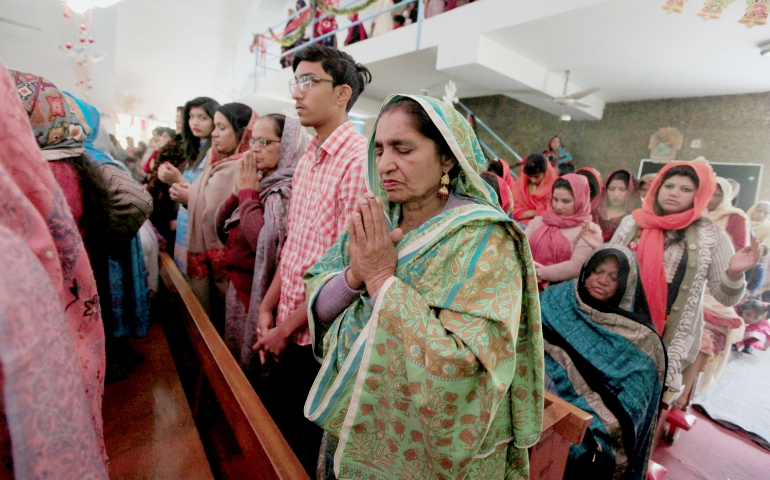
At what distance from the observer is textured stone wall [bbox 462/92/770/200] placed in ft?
14.7

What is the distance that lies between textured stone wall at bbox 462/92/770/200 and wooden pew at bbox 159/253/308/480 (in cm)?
579

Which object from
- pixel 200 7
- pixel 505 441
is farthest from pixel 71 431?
pixel 200 7

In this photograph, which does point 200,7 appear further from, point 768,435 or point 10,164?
point 768,435

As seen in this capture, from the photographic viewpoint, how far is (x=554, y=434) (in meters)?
1.19

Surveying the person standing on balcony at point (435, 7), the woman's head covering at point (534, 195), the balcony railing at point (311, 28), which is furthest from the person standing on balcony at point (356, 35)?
the woman's head covering at point (534, 195)

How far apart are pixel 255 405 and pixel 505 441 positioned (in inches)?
30.0

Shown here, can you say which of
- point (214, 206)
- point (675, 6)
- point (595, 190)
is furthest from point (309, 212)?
point (595, 190)

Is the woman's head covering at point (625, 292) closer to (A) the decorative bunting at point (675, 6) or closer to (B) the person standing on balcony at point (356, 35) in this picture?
(A) the decorative bunting at point (675, 6)

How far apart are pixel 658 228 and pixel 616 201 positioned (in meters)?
1.19

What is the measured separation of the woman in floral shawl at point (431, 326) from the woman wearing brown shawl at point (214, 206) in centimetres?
131

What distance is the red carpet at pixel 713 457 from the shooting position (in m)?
2.15

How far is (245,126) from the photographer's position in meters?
2.21

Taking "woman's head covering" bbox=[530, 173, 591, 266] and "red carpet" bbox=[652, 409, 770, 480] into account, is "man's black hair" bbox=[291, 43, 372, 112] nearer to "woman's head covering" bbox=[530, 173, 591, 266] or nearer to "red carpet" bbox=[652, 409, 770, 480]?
"woman's head covering" bbox=[530, 173, 591, 266]

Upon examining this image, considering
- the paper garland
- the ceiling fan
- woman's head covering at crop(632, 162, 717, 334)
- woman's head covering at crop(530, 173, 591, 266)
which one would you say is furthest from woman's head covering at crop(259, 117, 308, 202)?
the ceiling fan
